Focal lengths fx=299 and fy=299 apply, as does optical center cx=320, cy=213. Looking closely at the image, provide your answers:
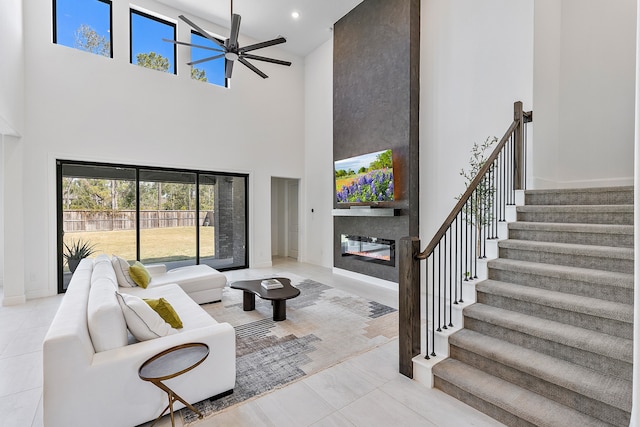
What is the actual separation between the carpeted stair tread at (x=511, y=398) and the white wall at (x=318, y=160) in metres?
4.89

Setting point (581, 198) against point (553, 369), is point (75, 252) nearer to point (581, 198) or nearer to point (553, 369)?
point (553, 369)

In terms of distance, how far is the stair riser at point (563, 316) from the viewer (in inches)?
80.8

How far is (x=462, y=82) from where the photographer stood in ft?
15.2

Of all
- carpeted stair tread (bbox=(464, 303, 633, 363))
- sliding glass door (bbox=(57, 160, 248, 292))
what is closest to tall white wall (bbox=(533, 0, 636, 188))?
carpeted stair tread (bbox=(464, 303, 633, 363))

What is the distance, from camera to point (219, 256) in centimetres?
685

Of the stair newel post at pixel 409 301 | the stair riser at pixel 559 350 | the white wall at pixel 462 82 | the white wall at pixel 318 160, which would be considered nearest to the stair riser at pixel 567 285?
the stair riser at pixel 559 350

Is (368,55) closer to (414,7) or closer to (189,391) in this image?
(414,7)

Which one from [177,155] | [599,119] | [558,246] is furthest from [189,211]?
[599,119]

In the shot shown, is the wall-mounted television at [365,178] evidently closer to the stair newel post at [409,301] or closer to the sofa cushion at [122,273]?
the stair newel post at [409,301]

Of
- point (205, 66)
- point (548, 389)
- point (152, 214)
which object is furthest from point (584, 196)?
point (205, 66)

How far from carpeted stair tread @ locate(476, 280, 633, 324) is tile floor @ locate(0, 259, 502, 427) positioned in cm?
100

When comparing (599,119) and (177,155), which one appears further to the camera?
(177,155)

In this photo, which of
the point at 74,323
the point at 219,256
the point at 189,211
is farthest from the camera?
the point at 219,256

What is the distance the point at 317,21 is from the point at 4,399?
748 cm
